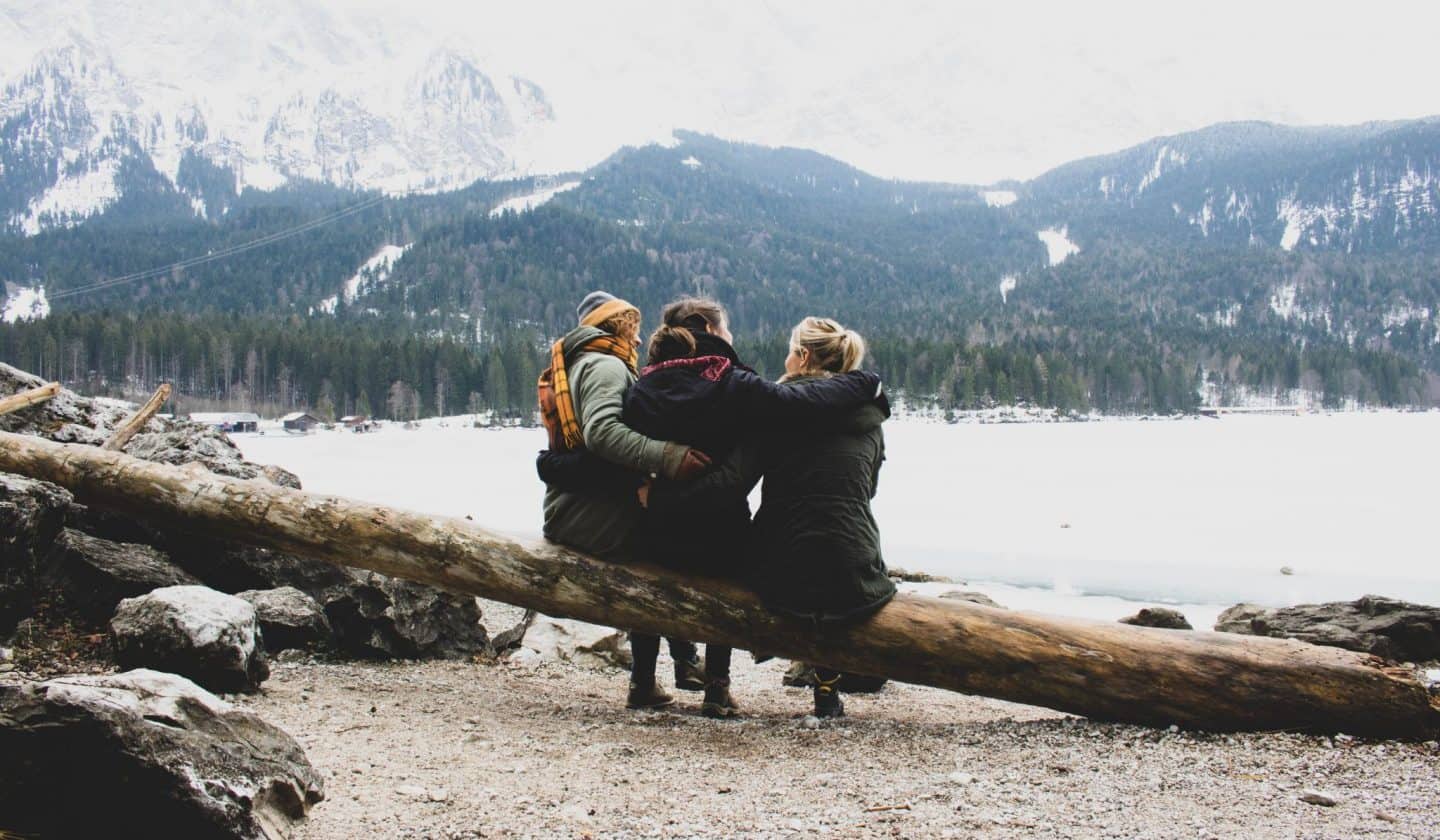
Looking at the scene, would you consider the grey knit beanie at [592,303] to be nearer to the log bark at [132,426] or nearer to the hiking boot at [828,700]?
the hiking boot at [828,700]

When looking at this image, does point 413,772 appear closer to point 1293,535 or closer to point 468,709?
point 468,709

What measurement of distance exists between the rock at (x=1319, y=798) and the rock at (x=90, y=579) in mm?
6314

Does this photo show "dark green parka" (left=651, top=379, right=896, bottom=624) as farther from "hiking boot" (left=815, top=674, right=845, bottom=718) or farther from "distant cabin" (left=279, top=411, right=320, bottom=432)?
"distant cabin" (left=279, top=411, right=320, bottom=432)

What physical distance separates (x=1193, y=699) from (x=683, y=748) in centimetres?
255

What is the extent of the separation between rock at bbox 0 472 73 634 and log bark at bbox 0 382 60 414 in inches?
102

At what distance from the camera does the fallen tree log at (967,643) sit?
4680 mm

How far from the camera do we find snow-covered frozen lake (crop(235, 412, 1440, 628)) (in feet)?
41.6

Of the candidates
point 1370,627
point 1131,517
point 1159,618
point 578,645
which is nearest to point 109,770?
point 578,645

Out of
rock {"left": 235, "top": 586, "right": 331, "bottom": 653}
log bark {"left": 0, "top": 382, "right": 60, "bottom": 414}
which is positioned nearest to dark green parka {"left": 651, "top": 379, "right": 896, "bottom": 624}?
rock {"left": 235, "top": 586, "right": 331, "bottom": 653}

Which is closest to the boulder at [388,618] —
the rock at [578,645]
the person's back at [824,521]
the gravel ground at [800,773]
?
the gravel ground at [800,773]

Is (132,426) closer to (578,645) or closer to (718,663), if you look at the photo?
(578,645)

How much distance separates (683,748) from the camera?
4762 millimetres

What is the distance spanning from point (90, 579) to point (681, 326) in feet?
13.5

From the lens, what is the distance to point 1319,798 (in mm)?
3814
